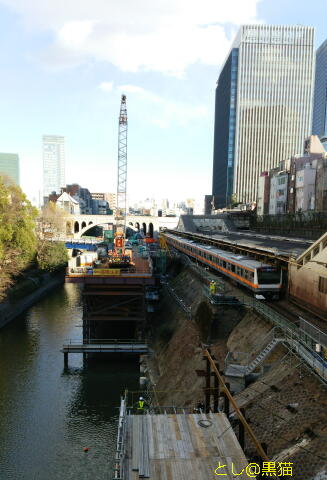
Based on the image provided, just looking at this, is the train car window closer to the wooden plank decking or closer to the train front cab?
the train front cab

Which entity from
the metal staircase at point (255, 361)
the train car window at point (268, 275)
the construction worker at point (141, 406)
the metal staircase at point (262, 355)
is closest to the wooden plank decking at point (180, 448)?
the metal staircase at point (255, 361)

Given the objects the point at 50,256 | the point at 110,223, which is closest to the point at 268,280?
the point at 50,256

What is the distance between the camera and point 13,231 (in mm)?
41812

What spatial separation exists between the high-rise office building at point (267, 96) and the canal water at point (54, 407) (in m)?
104

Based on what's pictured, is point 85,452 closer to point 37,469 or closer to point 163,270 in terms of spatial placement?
point 37,469

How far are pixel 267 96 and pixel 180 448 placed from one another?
140 m

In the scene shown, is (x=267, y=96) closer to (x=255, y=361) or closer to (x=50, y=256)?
(x=50, y=256)

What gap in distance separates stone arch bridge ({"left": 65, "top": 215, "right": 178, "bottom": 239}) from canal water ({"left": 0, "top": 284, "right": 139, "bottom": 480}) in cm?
8079

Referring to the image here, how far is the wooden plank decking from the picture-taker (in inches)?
358

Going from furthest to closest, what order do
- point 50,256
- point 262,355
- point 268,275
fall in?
point 50,256 < point 268,275 < point 262,355

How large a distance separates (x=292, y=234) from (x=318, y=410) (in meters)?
42.5

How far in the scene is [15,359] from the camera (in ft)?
106

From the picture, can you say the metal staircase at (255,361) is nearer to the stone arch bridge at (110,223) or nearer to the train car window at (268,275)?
the train car window at (268,275)

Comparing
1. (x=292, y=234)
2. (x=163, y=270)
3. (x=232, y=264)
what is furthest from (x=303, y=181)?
(x=232, y=264)
